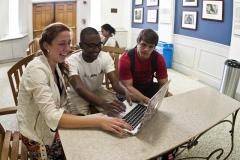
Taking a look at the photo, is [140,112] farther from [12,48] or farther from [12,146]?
[12,48]

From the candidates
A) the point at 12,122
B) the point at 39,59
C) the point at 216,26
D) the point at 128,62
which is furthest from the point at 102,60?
the point at 216,26

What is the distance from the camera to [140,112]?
1.46 m

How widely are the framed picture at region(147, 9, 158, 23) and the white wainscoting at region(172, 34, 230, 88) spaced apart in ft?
3.34

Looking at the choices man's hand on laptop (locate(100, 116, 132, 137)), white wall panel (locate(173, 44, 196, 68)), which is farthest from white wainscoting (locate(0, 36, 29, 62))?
man's hand on laptop (locate(100, 116, 132, 137))

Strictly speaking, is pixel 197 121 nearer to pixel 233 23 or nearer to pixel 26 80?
pixel 26 80

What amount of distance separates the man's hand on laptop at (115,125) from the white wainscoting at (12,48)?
5167mm

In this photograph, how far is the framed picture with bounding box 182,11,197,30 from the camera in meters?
5.22

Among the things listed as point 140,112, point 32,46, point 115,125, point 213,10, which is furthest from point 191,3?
point 115,125

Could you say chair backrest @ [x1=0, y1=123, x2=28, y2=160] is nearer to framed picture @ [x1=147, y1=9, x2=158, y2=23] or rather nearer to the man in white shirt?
the man in white shirt

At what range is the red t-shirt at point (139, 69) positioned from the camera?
7.32 feet

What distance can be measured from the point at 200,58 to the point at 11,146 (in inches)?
168

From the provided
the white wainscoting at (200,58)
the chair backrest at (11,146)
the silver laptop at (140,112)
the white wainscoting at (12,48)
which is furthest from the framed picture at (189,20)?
the chair backrest at (11,146)

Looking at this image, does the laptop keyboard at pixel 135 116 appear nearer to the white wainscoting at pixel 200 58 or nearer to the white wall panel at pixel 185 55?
the white wainscoting at pixel 200 58

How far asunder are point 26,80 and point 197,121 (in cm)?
92
